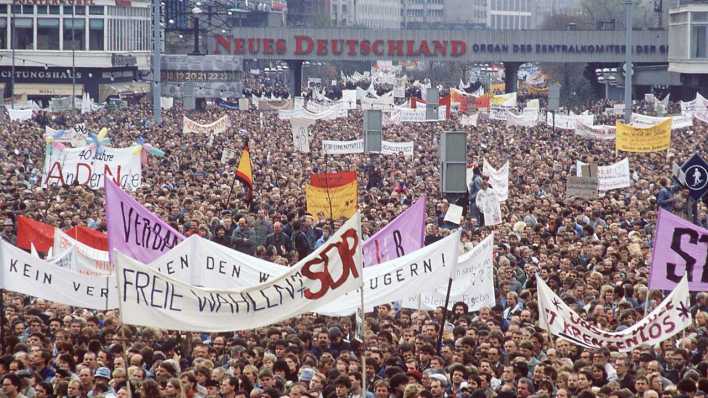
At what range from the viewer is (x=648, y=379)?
1247 cm

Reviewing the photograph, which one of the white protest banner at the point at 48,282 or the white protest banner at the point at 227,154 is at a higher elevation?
the white protest banner at the point at 48,282

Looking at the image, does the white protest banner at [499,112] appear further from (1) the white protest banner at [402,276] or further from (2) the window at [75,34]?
(2) the window at [75,34]

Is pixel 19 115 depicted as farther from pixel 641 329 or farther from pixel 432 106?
pixel 641 329

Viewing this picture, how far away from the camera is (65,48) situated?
89312 millimetres

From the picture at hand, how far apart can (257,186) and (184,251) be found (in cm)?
1640

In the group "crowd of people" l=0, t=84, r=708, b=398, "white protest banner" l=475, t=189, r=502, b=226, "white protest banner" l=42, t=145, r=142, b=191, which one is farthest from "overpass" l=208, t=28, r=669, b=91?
"white protest banner" l=475, t=189, r=502, b=226

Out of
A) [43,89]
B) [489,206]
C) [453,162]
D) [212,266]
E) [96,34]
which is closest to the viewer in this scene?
[212,266]

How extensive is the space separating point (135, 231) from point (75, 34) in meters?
74.8

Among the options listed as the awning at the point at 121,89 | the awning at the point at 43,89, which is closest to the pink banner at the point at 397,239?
the awning at the point at 121,89

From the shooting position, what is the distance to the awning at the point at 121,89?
288 ft

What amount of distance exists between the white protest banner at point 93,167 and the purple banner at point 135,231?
1179 centimetres

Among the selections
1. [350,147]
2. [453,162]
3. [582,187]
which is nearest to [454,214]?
[453,162]

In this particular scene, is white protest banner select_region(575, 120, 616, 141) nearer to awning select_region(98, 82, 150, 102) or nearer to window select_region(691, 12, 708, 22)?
window select_region(691, 12, 708, 22)

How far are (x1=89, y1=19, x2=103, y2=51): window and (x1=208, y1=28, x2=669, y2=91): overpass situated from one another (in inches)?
263
